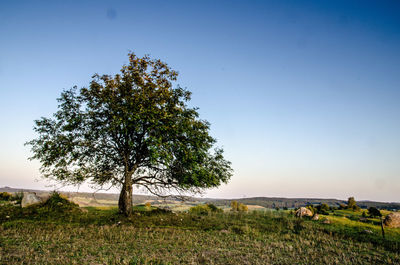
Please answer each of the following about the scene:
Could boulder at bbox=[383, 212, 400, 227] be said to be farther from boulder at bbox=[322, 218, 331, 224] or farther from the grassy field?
boulder at bbox=[322, 218, 331, 224]

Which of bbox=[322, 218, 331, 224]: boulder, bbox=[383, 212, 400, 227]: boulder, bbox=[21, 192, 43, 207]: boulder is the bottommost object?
bbox=[322, 218, 331, 224]: boulder

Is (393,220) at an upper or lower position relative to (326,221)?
upper

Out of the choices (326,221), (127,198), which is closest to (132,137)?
(127,198)

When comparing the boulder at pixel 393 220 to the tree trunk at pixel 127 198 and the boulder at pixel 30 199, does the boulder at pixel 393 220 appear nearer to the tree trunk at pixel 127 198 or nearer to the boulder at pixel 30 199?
the tree trunk at pixel 127 198

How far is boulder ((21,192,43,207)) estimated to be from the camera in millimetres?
23803

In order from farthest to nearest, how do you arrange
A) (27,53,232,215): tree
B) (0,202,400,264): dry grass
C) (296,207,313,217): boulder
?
(296,207,313,217): boulder → (27,53,232,215): tree → (0,202,400,264): dry grass

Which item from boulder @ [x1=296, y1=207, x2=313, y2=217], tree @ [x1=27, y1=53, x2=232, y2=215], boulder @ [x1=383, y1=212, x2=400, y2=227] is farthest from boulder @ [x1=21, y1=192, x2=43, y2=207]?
boulder @ [x1=383, y1=212, x2=400, y2=227]

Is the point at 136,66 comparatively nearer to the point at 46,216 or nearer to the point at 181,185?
the point at 181,185

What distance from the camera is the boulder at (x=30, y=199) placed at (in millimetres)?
23803

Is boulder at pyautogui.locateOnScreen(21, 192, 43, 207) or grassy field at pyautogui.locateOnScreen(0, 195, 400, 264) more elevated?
boulder at pyautogui.locateOnScreen(21, 192, 43, 207)

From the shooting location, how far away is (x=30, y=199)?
24391 millimetres

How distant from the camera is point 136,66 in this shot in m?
22.2

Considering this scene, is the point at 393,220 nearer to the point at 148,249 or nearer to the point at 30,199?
the point at 148,249

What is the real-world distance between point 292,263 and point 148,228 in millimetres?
10376
